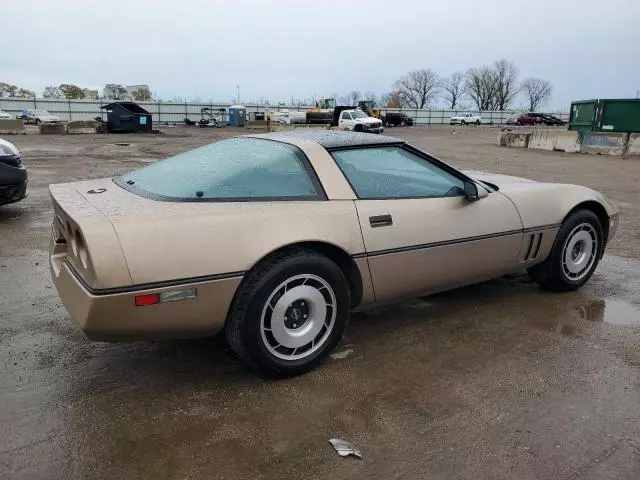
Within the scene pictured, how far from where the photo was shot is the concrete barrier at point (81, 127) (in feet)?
97.8

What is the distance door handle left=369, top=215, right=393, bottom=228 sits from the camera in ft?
10.4

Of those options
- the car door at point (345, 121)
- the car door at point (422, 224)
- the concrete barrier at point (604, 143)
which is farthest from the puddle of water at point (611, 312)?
the car door at point (345, 121)

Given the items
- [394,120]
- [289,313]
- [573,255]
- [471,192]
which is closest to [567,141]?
[573,255]

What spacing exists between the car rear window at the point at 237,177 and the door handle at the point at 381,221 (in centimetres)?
36

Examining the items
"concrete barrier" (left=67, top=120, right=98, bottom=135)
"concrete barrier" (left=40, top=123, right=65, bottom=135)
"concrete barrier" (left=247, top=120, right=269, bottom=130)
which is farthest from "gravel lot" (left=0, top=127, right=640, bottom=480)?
"concrete barrier" (left=247, top=120, right=269, bottom=130)

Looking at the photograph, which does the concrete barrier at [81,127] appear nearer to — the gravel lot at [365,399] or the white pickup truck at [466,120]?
the gravel lot at [365,399]

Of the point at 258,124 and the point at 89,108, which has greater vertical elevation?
the point at 89,108

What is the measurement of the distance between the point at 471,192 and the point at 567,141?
18.9 meters

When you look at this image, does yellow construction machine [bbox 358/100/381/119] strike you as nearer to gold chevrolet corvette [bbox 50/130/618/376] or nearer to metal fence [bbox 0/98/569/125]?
metal fence [bbox 0/98/569/125]

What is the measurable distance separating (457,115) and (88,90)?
7214 centimetres

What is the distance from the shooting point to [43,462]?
7.43 ft

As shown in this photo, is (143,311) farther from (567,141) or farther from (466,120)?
(466,120)

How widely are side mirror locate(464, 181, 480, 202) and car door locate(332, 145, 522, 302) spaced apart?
0.03 m

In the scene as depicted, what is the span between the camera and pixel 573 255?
4371mm
